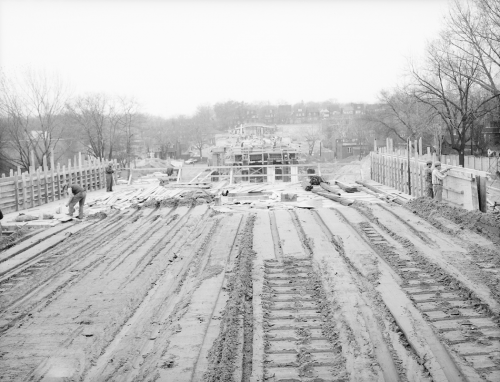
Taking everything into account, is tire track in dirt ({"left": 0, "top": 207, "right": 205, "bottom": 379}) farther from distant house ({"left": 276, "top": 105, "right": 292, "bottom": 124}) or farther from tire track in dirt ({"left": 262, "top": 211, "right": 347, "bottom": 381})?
distant house ({"left": 276, "top": 105, "right": 292, "bottom": 124})

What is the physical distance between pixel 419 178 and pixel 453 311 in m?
12.0

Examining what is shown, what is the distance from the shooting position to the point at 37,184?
21.0 metres

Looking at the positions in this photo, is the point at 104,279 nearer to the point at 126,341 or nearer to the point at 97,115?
the point at 126,341

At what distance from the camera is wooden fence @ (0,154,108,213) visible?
19.2 m

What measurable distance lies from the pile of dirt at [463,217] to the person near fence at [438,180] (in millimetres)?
775

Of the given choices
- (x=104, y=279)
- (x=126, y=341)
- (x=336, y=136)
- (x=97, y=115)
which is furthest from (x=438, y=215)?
(x=336, y=136)

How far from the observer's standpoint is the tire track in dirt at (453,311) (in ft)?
17.2

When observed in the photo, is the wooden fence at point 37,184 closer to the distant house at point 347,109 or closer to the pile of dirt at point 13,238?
the pile of dirt at point 13,238

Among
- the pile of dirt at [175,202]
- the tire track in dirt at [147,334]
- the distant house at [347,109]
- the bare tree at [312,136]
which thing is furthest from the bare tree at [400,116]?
the distant house at [347,109]

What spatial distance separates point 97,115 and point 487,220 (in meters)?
36.7

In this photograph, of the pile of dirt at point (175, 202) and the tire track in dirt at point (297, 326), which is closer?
the tire track in dirt at point (297, 326)

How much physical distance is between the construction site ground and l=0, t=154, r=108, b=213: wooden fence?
6910 mm

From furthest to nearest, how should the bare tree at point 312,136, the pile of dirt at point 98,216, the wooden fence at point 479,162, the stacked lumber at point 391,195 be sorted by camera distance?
1. the bare tree at point 312,136
2. the wooden fence at point 479,162
3. the stacked lumber at point 391,195
4. the pile of dirt at point 98,216

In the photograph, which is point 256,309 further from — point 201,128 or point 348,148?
point 201,128
